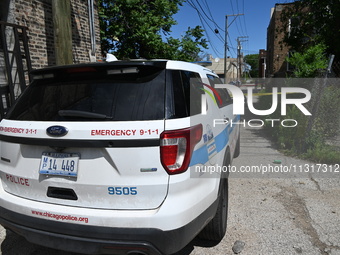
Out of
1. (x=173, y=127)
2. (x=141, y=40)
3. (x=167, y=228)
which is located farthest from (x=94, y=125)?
(x=141, y=40)

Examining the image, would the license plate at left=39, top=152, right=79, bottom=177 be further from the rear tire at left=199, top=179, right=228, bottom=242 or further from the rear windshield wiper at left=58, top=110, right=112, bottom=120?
the rear tire at left=199, top=179, right=228, bottom=242

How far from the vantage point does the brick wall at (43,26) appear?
236 inches

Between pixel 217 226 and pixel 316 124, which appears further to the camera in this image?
pixel 316 124

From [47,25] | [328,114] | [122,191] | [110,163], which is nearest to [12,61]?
[47,25]

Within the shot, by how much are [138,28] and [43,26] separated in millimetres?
4732

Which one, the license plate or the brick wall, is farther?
the brick wall

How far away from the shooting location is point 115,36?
10969mm

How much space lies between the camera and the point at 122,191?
6.29 ft

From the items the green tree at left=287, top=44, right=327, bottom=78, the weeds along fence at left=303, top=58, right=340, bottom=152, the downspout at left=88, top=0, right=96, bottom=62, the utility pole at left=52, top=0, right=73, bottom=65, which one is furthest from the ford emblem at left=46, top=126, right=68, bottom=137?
the downspout at left=88, top=0, right=96, bottom=62

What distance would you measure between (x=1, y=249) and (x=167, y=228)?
2.07m

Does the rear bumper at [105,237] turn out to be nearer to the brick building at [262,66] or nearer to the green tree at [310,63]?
the green tree at [310,63]

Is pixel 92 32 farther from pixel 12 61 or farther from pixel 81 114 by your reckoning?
pixel 81 114

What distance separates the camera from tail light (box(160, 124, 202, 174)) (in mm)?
1888

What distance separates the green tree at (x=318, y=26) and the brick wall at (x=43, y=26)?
7.65 metres
